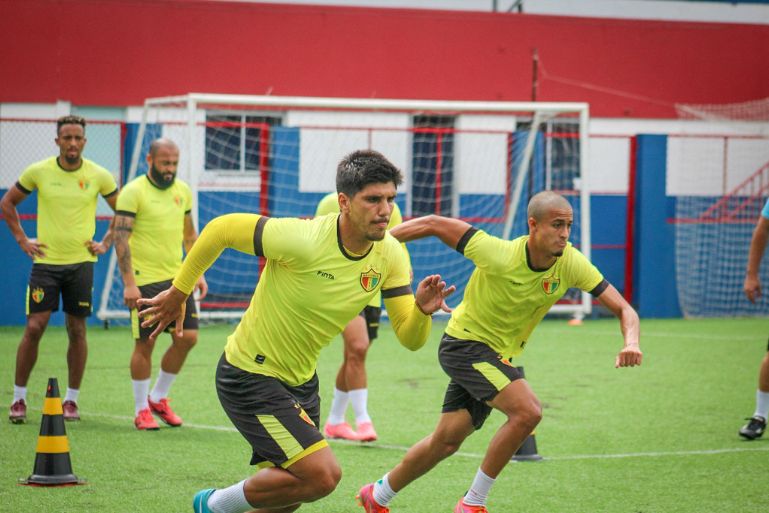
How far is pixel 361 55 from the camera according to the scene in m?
20.3

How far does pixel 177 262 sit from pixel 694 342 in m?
8.59

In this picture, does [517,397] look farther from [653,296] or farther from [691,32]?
[691,32]

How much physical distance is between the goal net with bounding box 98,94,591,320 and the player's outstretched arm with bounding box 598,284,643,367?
31.2 ft

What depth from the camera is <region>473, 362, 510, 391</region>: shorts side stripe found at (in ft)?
19.5

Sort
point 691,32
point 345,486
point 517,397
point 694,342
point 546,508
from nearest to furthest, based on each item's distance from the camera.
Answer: point 517,397, point 546,508, point 345,486, point 694,342, point 691,32

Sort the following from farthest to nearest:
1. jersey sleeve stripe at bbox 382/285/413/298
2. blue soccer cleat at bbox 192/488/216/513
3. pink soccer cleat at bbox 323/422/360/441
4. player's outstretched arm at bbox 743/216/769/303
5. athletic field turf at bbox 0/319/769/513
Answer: player's outstretched arm at bbox 743/216/769/303
pink soccer cleat at bbox 323/422/360/441
athletic field turf at bbox 0/319/769/513
jersey sleeve stripe at bbox 382/285/413/298
blue soccer cleat at bbox 192/488/216/513

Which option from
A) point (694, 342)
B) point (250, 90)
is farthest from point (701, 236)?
point (250, 90)

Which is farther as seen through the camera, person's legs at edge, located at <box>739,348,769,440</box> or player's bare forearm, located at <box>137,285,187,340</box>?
person's legs at edge, located at <box>739,348,769,440</box>

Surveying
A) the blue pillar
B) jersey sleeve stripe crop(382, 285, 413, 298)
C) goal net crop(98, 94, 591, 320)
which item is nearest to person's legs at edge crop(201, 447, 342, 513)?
jersey sleeve stripe crop(382, 285, 413, 298)

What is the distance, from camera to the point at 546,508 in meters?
6.31

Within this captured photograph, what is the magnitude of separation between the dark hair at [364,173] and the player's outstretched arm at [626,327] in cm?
155

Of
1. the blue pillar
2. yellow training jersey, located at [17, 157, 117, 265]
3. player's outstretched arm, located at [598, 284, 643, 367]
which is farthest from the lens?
the blue pillar

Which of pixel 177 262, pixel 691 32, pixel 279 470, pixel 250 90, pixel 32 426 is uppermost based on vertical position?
pixel 691 32

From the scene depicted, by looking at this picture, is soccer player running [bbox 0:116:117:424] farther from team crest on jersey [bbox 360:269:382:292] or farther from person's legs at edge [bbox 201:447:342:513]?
team crest on jersey [bbox 360:269:382:292]
